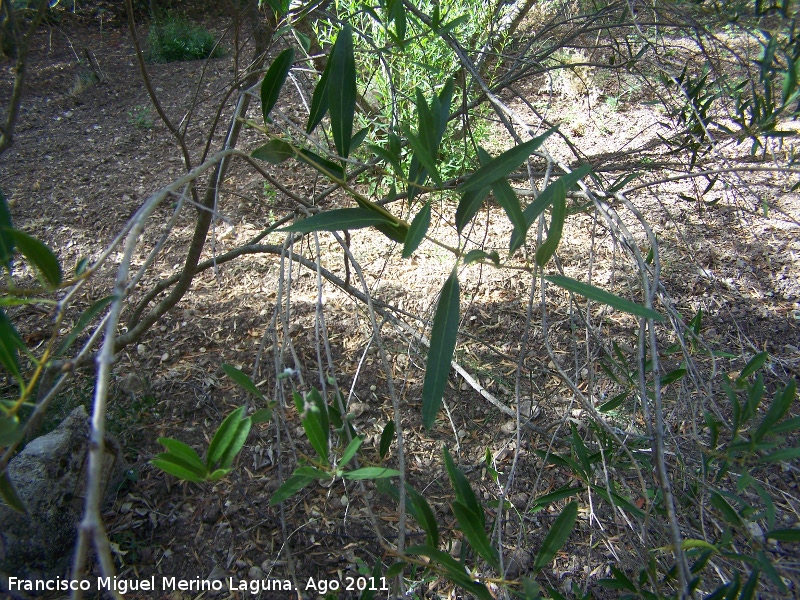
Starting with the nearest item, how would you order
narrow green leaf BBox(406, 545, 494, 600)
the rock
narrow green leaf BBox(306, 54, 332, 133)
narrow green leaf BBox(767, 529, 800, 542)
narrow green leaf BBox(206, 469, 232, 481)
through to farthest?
1. narrow green leaf BBox(206, 469, 232, 481)
2. narrow green leaf BBox(406, 545, 494, 600)
3. narrow green leaf BBox(767, 529, 800, 542)
4. narrow green leaf BBox(306, 54, 332, 133)
5. the rock

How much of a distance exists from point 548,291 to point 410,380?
940mm

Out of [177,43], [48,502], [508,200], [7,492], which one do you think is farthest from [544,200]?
[177,43]

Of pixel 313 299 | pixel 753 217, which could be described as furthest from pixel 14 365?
pixel 753 217

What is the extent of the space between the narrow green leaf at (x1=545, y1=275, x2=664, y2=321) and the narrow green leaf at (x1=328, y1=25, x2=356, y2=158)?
448 millimetres

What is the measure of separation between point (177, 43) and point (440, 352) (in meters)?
6.37

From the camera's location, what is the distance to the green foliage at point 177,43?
19.0 feet

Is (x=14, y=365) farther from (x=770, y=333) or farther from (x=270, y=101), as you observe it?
(x=770, y=333)

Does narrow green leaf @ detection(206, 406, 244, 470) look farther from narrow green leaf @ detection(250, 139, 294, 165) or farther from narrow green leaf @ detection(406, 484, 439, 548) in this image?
narrow green leaf @ detection(250, 139, 294, 165)

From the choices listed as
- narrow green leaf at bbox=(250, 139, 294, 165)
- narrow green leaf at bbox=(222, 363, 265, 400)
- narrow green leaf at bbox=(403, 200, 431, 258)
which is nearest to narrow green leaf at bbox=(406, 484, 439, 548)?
narrow green leaf at bbox=(222, 363, 265, 400)

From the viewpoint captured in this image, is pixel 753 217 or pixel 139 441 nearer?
pixel 139 441

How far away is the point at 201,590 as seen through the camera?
1715 millimetres

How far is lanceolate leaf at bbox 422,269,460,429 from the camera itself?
0.80 metres

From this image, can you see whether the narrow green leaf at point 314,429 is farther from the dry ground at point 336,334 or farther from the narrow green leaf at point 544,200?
the dry ground at point 336,334

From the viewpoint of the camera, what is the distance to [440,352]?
81 centimetres
